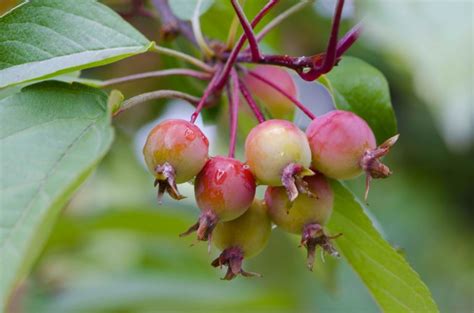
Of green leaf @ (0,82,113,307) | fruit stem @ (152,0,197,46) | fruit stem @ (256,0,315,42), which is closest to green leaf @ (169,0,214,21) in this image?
fruit stem @ (256,0,315,42)

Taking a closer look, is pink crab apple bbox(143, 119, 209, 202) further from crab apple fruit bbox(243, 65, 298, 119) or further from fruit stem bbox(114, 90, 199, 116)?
crab apple fruit bbox(243, 65, 298, 119)

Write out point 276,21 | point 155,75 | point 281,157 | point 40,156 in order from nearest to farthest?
1. point 40,156
2. point 281,157
3. point 155,75
4. point 276,21

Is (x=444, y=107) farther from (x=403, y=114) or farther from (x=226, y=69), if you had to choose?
(x=403, y=114)

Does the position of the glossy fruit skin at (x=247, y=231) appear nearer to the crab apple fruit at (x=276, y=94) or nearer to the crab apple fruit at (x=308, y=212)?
the crab apple fruit at (x=308, y=212)

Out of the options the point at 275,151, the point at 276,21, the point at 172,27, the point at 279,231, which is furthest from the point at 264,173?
the point at 279,231

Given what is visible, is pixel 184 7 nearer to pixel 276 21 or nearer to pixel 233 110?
pixel 276 21

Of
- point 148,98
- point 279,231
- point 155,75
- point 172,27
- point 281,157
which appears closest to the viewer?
point 281,157
